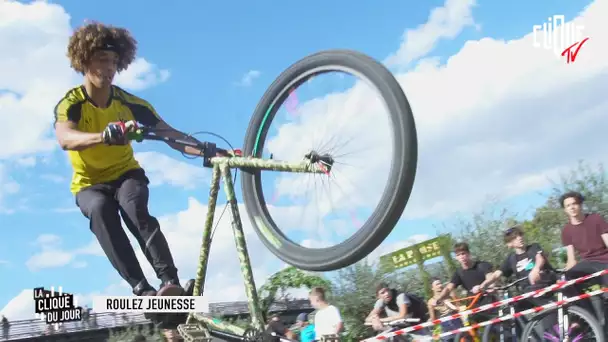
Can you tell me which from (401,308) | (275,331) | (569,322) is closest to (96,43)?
(275,331)

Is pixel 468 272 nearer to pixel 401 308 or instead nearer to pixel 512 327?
pixel 512 327

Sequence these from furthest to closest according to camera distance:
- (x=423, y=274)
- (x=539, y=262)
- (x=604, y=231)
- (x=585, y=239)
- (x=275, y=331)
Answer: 1. (x=423, y=274)
2. (x=539, y=262)
3. (x=585, y=239)
4. (x=604, y=231)
5. (x=275, y=331)

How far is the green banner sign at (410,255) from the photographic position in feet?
41.4

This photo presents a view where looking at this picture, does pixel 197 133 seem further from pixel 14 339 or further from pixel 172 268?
pixel 14 339

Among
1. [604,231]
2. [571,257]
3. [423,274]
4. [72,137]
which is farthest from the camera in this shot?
[423,274]

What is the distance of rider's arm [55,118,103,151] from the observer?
4.48 m

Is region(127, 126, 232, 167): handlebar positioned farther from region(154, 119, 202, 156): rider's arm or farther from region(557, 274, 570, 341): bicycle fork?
region(557, 274, 570, 341): bicycle fork

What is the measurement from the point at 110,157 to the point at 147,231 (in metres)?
0.65

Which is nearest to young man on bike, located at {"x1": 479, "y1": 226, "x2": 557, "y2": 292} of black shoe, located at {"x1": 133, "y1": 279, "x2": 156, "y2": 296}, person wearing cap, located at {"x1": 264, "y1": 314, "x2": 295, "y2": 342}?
person wearing cap, located at {"x1": 264, "y1": 314, "x2": 295, "y2": 342}

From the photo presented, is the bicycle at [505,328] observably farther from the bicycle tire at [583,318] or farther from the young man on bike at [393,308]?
the young man on bike at [393,308]

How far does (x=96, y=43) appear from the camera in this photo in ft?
16.2

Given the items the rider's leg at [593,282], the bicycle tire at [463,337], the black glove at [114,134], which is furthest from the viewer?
the bicycle tire at [463,337]

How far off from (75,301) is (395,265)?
8.16 meters

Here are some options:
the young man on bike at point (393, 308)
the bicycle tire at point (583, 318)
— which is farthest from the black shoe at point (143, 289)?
the bicycle tire at point (583, 318)
